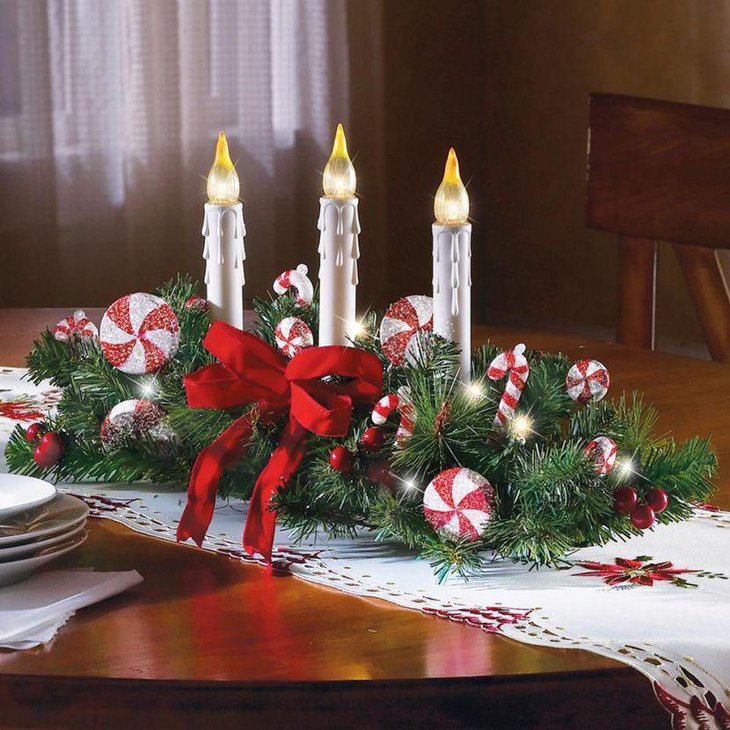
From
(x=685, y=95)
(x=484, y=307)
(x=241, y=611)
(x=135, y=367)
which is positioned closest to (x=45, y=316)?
(x=135, y=367)

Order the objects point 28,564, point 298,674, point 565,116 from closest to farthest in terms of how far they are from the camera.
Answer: point 298,674, point 28,564, point 565,116

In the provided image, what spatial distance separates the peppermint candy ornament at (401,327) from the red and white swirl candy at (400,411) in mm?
51

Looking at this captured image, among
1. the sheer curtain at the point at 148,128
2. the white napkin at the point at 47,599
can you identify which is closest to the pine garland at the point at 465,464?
the white napkin at the point at 47,599

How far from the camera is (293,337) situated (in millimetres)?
844

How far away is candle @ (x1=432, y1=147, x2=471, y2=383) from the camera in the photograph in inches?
27.8

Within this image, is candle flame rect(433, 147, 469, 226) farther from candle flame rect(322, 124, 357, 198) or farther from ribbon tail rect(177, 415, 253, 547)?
ribbon tail rect(177, 415, 253, 547)

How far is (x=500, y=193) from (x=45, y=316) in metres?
2.83

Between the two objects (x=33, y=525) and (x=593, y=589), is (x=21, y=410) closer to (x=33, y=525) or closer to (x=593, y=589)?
(x=33, y=525)

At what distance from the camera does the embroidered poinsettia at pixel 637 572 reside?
27.9 inches

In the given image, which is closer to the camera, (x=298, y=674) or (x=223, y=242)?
(x=298, y=674)

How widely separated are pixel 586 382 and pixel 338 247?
184 mm

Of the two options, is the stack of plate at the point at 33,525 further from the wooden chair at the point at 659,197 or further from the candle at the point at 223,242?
the wooden chair at the point at 659,197

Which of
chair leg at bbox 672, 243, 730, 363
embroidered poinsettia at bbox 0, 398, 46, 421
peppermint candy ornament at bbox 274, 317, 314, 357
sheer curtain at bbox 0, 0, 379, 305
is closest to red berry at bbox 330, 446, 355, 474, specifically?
peppermint candy ornament at bbox 274, 317, 314, 357

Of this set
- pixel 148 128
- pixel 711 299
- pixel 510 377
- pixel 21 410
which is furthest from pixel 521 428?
pixel 148 128
